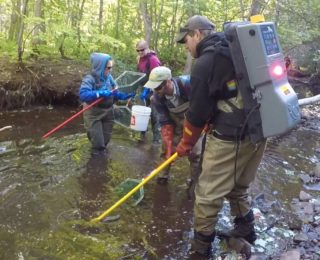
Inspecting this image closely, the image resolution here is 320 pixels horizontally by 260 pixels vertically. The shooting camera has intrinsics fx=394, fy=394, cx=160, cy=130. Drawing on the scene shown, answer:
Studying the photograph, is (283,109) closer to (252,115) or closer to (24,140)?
(252,115)

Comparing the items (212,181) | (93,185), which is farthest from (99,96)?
(212,181)

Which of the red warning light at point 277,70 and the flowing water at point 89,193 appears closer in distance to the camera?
the red warning light at point 277,70

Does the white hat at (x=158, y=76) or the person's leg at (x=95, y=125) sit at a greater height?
the white hat at (x=158, y=76)

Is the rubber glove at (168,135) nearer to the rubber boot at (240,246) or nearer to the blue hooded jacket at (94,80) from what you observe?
A: the rubber boot at (240,246)

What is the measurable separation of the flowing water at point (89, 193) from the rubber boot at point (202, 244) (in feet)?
0.59

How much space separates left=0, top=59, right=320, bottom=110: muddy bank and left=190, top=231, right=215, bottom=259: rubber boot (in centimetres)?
717

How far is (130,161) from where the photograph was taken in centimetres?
718

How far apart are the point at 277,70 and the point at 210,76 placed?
0.61m

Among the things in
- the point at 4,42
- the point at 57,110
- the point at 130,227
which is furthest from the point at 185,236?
the point at 4,42

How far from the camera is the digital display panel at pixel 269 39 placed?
3.49m

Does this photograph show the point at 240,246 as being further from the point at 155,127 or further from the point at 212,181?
the point at 155,127

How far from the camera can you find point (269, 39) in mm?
3562

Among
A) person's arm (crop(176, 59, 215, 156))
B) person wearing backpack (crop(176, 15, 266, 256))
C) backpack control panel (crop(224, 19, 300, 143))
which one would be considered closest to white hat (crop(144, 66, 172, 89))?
person wearing backpack (crop(176, 15, 266, 256))

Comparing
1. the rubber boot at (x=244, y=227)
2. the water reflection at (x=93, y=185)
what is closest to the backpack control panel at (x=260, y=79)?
the rubber boot at (x=244, y=227)
